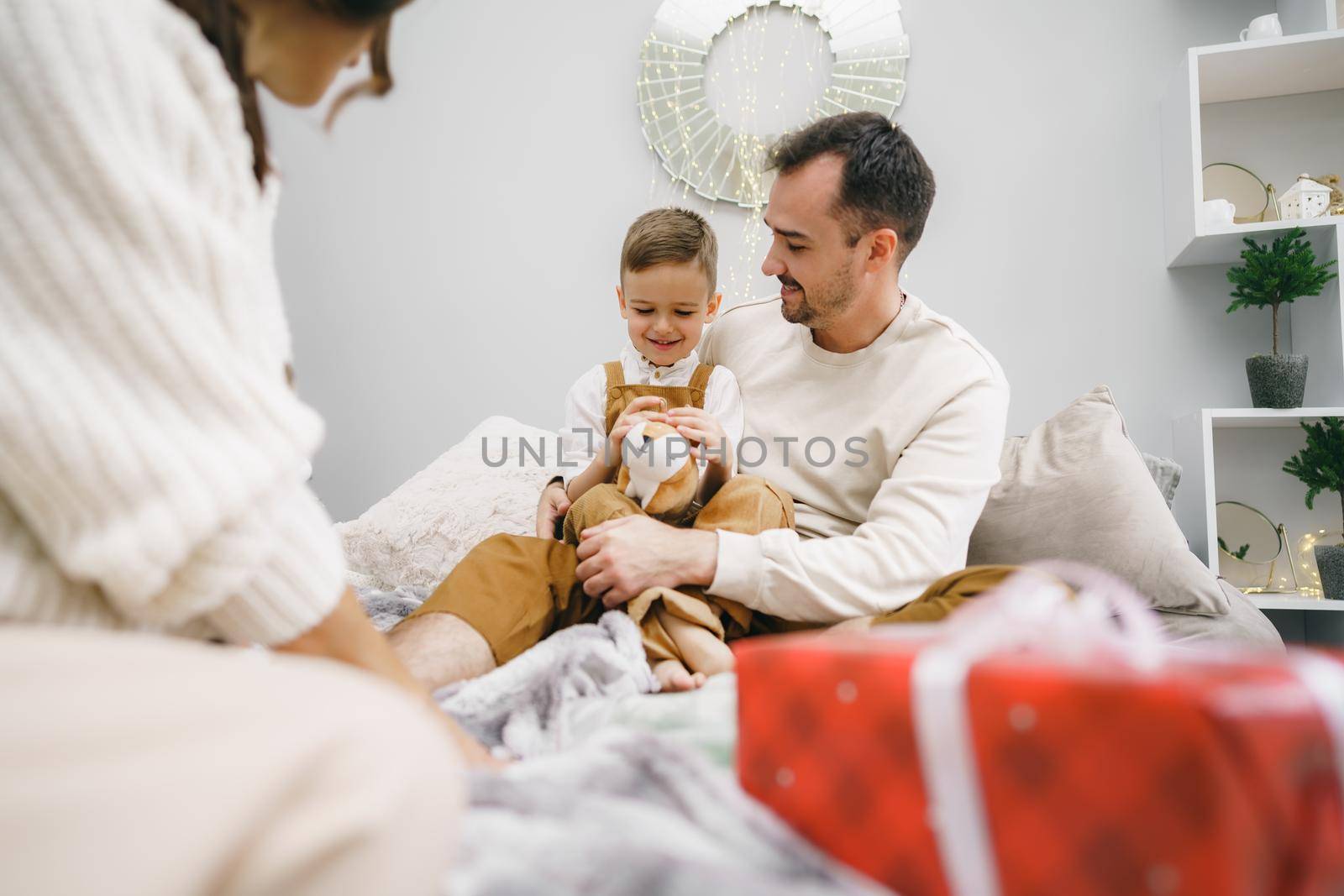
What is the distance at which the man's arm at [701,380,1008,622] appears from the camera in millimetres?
1293

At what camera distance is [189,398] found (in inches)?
22.3

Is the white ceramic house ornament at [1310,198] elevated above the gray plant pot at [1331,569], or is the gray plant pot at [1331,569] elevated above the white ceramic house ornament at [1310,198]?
the white ceramic house ornament at [1310,198]

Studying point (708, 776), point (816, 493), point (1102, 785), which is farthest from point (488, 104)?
point (1102, 785)

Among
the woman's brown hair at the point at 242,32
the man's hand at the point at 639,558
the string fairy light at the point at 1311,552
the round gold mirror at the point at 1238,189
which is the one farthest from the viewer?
the round gold mirror at the point at 1238,189

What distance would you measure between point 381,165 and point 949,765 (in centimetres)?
279

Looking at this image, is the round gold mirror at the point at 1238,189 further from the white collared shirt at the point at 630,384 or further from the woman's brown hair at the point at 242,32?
the woman's brown hair at the point at 242,32

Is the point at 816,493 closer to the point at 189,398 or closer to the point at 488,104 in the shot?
the point at 189,398

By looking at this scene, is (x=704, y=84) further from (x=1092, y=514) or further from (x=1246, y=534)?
(x=1246, y=534)

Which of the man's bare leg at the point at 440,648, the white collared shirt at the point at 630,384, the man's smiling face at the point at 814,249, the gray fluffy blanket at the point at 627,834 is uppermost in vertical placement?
the man's smiling face at the point at 814,249

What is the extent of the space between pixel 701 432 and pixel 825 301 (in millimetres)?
382

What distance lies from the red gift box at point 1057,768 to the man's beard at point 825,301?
1072 mm

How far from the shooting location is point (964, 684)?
1.60 feet

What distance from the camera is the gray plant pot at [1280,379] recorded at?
1.96 metres

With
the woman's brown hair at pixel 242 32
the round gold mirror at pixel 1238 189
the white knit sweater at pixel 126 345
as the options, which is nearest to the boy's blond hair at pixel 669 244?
the woman's brown hair at pixel 242 32
